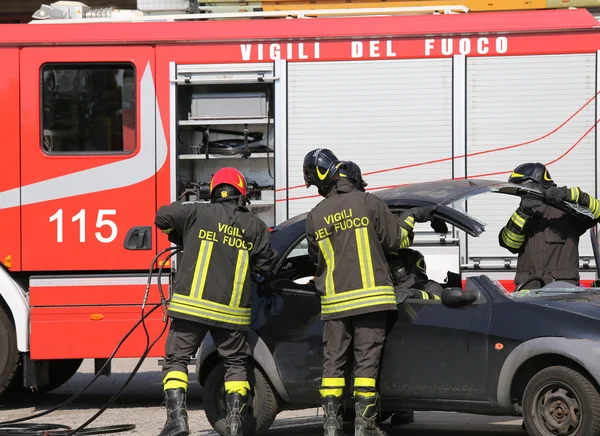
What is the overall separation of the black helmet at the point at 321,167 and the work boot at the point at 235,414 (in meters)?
1.45

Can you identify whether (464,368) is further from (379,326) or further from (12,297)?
(12,297)

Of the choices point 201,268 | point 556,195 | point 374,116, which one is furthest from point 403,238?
point 374,116

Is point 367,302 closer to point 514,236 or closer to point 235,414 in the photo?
point 235,414

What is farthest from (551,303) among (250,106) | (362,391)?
(250,106)

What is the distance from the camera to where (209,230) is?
23.1ft

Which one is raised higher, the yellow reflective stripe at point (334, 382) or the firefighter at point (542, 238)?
the firefighter at point (542, 238)

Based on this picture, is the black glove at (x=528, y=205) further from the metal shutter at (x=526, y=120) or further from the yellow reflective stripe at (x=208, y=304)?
the yellow reflective stripe at (x=208, y=304)

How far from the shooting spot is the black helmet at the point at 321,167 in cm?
698

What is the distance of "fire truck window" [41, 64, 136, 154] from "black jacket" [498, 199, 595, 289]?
10.6 feet

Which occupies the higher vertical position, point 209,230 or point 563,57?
point 563,57

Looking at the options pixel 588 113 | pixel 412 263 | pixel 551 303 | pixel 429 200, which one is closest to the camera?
pixel 551 303

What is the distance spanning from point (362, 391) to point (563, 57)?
3704 mm

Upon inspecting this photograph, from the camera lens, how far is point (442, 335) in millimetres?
6688

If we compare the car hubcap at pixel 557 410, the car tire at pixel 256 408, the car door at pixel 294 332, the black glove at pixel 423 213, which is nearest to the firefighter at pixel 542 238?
the black glove at pixel 423 213
